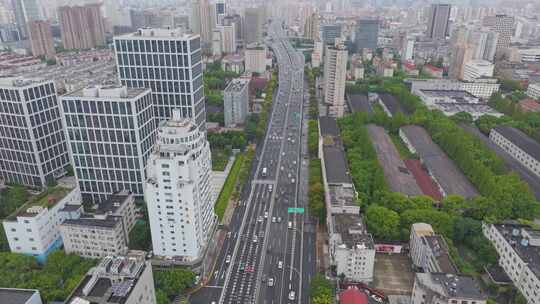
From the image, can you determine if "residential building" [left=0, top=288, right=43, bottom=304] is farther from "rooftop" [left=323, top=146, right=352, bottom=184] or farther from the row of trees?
"rooftop" [left=323, top=146, right=352, bottom=184]

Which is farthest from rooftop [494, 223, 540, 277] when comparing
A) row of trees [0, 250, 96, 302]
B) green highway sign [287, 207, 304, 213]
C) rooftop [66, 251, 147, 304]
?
row of trees [0, 250, 96, 302]

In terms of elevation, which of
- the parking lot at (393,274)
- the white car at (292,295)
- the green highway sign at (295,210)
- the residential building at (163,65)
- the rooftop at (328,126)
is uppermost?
the residential building at (163,65)

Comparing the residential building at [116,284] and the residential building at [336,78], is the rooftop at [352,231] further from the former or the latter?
the residential building at [336,78]

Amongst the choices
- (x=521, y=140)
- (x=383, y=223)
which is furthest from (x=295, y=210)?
(x=521, y=140)

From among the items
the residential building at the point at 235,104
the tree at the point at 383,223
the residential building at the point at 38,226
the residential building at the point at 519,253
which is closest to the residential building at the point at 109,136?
the residential building at the point at 38,226

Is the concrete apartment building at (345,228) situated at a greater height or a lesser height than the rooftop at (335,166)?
lesser

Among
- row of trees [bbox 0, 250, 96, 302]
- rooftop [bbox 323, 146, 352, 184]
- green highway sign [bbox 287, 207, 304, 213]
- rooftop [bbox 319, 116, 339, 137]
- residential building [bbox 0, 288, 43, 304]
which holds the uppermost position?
rooftop [bbox 319, 116, 339, 137]

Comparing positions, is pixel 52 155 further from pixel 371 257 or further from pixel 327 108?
pixel 327 108
